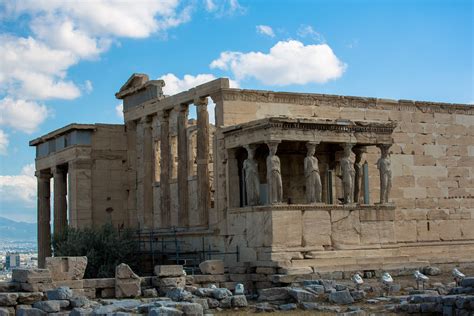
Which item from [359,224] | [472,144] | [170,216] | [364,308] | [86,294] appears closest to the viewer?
[364,308]

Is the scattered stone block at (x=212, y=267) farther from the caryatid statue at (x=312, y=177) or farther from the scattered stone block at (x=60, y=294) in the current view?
the scattered stone block at (x=60, y=294)

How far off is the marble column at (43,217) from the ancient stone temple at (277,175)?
5 centimetres

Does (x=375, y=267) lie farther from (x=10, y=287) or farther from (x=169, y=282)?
(x=10, y=287)

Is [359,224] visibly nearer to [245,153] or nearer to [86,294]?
[245,153]

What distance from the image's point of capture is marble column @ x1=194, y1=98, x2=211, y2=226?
25.2 metres

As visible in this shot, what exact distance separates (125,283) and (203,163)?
238 inches

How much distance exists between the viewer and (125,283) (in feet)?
65.9

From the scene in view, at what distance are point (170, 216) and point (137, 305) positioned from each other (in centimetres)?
970

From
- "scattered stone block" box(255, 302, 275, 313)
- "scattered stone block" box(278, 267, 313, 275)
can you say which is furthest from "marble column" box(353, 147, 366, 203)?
"scattered stone block" box(255, 302, 275, 313)

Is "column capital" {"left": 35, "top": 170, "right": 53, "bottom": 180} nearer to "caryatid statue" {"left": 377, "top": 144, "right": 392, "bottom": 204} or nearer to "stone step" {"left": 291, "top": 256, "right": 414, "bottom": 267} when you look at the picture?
"caryatid statue" {"left": 377, "top": 144, "right": 392, "bottom": 204}

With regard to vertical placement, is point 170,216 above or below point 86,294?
above

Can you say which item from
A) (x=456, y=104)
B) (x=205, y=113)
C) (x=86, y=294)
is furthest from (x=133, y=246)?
(x=456, y=104)

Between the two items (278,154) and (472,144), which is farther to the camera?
(472,144)

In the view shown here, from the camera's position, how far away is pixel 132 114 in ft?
96.0
